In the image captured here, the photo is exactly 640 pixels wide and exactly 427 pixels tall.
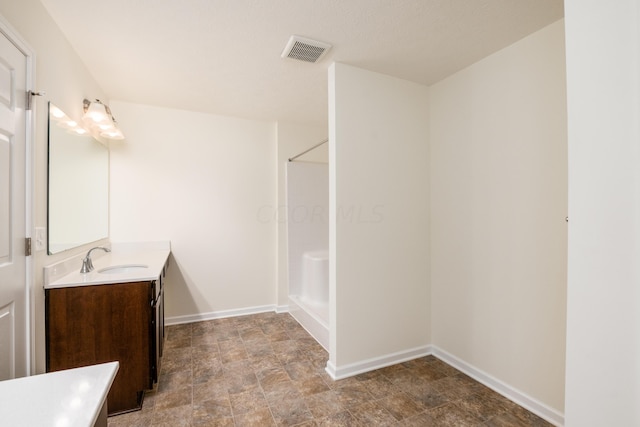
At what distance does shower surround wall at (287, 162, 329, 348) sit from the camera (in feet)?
11.2

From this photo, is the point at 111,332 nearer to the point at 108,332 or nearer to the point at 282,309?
the point at 108,332

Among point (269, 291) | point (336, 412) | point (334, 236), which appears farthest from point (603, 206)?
point (269, 291)

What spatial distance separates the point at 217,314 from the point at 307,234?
1468 mm

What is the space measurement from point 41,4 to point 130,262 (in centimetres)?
184

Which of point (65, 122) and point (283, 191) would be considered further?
point (283, 191)

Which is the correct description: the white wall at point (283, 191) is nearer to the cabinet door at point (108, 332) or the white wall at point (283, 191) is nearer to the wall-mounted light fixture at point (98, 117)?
the wall-mounted light fixture at point (98, 117)

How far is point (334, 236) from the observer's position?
2.25 m

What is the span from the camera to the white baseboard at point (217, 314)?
3271 millimetres

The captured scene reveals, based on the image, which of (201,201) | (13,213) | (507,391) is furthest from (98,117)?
(507,391)

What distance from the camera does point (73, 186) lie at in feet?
6.82

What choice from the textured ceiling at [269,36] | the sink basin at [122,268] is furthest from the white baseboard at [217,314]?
the textured ceiling at [269,36]

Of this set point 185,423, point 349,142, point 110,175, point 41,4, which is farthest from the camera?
point 110,175

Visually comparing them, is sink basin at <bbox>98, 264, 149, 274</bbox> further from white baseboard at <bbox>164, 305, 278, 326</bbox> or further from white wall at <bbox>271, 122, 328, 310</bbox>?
white wall at <bbox>271, 122, 328, 310</bbox>

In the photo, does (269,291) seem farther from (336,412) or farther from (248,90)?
(248,90)
